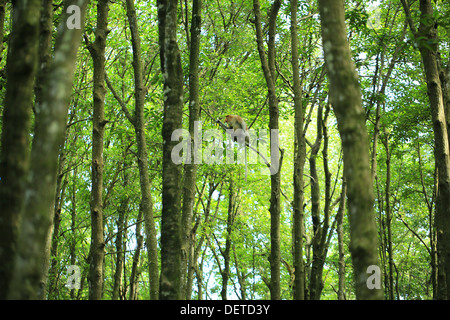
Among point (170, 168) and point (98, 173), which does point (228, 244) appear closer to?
point (98, 173)

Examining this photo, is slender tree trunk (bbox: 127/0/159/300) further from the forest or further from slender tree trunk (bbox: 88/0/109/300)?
slender tree trunk (bbox: 88/0/109/300)

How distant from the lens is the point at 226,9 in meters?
17.5

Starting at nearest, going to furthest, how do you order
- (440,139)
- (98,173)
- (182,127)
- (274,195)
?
(440,139) < (98,173) < (182,127) < (274,195)

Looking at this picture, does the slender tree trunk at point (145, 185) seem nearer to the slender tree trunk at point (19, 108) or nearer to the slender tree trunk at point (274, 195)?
the slender tree trunk at point (274, 195)

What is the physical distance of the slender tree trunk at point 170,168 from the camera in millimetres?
4402

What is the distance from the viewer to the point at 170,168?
4.68m

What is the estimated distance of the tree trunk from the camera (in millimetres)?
3197

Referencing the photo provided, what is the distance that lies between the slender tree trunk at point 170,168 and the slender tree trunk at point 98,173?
2743mm

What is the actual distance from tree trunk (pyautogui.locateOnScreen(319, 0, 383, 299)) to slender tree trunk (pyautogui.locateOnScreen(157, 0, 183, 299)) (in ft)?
5.88

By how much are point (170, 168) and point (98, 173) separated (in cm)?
314

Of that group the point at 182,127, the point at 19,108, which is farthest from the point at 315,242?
the point at 19,108

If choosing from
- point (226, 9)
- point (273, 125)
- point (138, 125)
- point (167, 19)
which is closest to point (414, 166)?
point (226, 9)
